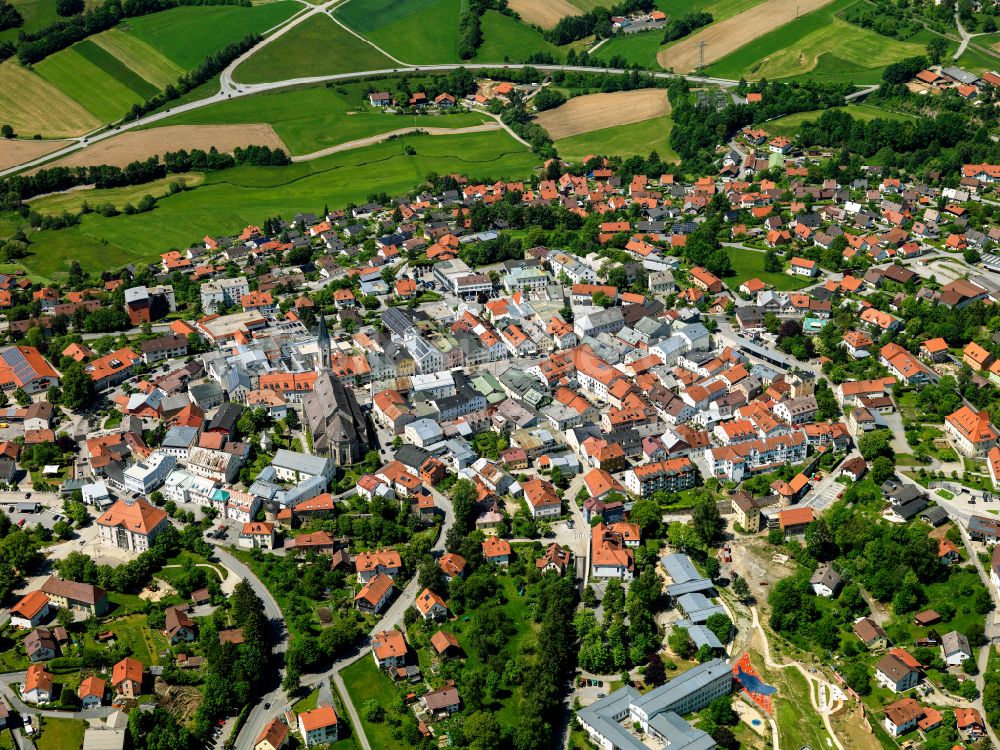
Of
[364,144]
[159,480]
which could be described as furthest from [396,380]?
[364,144]

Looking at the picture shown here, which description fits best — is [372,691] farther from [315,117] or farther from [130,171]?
[315,117]

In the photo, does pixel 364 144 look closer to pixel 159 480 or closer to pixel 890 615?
pixel 159 480

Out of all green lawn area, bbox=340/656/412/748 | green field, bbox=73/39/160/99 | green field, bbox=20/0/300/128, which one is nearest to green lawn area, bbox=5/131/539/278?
green field, bbox=20/0/300/128

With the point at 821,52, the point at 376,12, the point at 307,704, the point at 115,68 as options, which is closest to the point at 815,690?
the point at 307,704

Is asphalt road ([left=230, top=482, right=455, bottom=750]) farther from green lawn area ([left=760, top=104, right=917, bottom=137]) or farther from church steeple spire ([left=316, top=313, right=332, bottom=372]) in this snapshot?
green lawn area ([left=760, top=104, right=917, bottom=137])

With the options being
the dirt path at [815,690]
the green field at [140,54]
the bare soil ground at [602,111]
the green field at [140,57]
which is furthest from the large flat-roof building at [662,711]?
the green field at [140,57]

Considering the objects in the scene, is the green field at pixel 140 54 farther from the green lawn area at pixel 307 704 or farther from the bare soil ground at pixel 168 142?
the green lawn area at pixel 307 704
